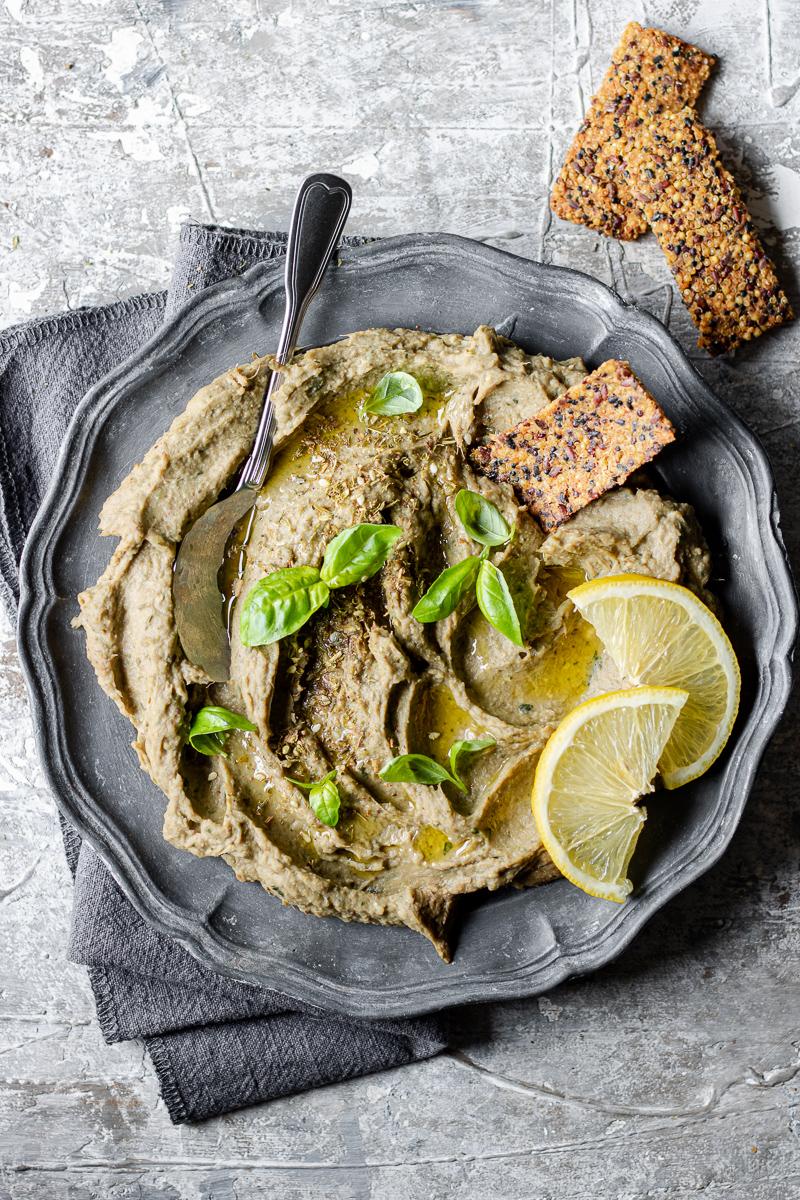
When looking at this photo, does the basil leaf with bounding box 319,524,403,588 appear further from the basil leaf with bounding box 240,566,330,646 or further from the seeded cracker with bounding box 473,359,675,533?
the seeded cracker with bounding box 473,359,675,533

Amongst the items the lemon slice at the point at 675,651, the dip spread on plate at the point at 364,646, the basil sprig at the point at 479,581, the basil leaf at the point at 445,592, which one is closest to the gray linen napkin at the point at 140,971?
the dip spread on plate at the point at 364,646

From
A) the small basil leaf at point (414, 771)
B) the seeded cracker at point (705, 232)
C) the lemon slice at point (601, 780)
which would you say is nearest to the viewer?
the lemon slice at point (601, 780)

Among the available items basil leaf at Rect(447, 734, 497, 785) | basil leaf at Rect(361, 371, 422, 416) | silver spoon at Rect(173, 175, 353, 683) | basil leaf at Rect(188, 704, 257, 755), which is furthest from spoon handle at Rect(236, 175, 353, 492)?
basil leaf at Rect(447, 734, 497, 785)

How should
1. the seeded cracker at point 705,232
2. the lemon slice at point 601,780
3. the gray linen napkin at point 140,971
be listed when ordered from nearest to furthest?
the lemon slice at point 601,780
the seeded cracker at point 705,232
the gray linen napkin at point 140,971

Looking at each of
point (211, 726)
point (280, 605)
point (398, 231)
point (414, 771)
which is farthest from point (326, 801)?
point (398, 231)

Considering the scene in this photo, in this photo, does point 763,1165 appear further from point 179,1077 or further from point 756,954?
point 179,1077

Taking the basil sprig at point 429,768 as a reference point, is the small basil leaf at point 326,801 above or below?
below

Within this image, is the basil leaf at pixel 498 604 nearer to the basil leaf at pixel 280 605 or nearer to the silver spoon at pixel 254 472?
the basil leaf at pixel 280 605
